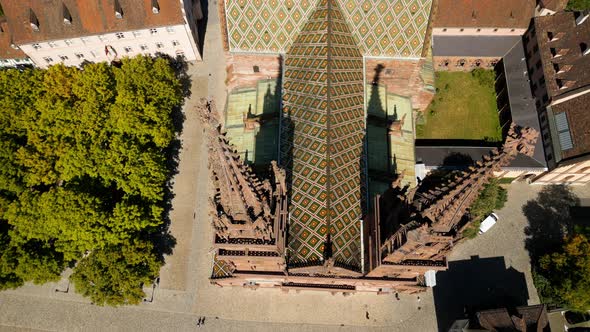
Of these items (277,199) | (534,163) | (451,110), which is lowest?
(277,199)

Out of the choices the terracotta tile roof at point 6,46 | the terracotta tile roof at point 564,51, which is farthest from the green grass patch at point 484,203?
the terracotta tile roof at point 6,46

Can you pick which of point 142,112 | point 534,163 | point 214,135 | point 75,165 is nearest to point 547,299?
point 534,163

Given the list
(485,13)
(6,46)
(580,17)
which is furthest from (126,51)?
(580,17)

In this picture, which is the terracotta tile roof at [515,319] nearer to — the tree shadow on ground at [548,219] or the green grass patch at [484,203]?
the tree shadow on ground at [548,219]

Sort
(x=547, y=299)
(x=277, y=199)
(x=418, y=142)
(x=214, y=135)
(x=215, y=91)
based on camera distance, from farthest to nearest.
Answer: (x=215, y=91)
(x=418, y=142)
(x=547, y=299)
(x=277, y=199)
(x=214, y=135)

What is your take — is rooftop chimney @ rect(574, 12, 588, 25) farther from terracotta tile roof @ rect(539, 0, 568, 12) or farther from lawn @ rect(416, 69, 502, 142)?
lawn @ rect(416, 69, 502, 142)

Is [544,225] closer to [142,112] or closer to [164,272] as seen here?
[164,272]

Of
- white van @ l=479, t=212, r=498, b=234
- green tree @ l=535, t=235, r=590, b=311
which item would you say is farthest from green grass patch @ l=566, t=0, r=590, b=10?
green tree @ l=535, t=235, r=590, b=311
